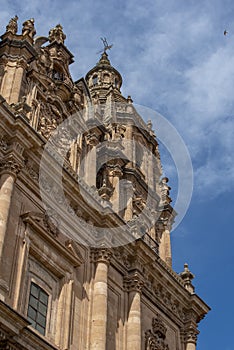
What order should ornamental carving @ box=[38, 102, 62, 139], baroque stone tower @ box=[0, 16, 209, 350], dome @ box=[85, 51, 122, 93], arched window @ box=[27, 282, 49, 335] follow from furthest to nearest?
dome @ box=[85, 51, 122, 93] < ornamental carving @ box=[38, 102, 62, 139] < baroque stone tower @ box=[0, 16, 209, 350] < arched window @ box=[27, 282, 49, 335]

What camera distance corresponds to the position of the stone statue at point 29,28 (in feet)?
85.5

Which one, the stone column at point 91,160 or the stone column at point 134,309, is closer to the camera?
the stone column at point 134,309

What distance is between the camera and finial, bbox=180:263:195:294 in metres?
26.6

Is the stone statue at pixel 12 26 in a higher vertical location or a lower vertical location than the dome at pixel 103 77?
lower

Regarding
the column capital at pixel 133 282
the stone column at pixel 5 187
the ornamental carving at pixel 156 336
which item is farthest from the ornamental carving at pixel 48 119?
the ornamental carving at pixel 156 336

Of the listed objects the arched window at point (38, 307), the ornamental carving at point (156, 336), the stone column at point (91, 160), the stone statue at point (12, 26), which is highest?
the stone statue at point (12, 26)

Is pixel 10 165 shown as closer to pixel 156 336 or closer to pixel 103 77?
pixel 156 336

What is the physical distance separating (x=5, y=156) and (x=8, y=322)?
546 centimetres

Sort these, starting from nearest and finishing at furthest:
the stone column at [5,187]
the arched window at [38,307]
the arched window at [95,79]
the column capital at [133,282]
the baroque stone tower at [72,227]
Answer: the stone column at [5,187], the arched window at [38,307], the baroque stone tower at [72,227], the column capital at [133,282], the arched window at [95,79]

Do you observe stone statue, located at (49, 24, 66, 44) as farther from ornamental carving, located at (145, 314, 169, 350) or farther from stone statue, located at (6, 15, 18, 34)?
ornamental carving, located at (145, 314, 169, 350)

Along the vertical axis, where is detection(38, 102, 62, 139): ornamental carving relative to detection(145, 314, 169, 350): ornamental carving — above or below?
above

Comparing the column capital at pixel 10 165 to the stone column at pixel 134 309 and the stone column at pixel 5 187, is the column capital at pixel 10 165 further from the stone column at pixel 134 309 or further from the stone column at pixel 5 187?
the stone column at pixel 134 309

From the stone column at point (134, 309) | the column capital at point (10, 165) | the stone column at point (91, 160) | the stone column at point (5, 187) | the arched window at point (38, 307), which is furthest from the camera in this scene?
the stone column at point (91, 160)

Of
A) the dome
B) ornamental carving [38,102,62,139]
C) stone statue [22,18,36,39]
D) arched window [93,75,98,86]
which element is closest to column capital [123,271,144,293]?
ornamental carving [38,102,62,139]
